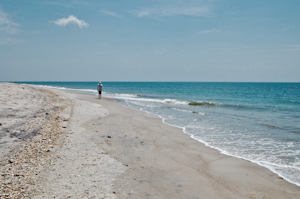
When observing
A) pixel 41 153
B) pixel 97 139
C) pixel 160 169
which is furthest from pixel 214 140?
pixel 41 153

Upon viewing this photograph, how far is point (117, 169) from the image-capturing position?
557cm

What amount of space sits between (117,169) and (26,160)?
7.78 feet

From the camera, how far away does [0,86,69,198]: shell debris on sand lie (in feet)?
13.5

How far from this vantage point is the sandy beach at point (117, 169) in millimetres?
4449

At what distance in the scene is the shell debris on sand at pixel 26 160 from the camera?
412 centimetres

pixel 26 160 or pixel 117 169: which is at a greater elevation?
pixel 26 160

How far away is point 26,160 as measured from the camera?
549cm

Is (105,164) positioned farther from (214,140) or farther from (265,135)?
(265,135)

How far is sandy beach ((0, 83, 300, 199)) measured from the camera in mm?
4449

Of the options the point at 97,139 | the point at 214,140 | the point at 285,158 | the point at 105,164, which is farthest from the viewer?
the point at 214,140

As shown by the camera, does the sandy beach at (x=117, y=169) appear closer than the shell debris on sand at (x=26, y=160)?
No

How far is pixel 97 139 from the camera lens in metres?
8.16

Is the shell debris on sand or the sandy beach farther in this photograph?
the sandy beach

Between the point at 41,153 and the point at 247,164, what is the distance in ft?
20.7
